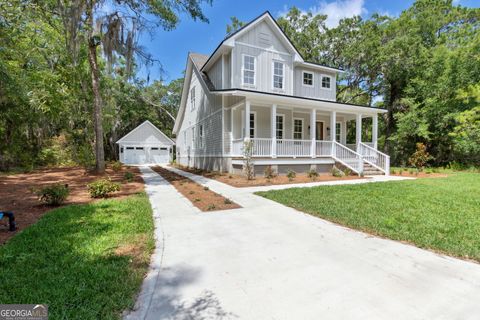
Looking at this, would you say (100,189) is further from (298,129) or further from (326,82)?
(326,82)

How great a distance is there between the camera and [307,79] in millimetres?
16688

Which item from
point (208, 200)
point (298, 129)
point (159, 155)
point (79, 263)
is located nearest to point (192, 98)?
point (298, 129)

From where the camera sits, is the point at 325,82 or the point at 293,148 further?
the point at 325,82

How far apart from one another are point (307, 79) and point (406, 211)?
12.9 m

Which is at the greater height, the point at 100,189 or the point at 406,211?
the point at 100,189

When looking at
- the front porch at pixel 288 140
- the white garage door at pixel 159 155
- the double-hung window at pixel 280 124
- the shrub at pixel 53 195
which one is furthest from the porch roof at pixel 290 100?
the white garage door at pixel 159 155

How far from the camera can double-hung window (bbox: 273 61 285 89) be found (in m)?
15.1

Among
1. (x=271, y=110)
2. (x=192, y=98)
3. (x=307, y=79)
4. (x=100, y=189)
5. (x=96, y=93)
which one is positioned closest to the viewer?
(x=100, y=189)

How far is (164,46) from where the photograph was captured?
15.4 m

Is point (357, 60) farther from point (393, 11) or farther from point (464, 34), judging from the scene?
point (464, 34)

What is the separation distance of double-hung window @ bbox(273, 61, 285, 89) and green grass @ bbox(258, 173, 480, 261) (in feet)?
28.5

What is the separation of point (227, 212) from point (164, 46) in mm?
13465

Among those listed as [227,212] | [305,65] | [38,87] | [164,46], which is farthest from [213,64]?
[227,212]

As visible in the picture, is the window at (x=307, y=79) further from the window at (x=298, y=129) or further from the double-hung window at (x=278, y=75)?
the window at (x=298, y=129)
